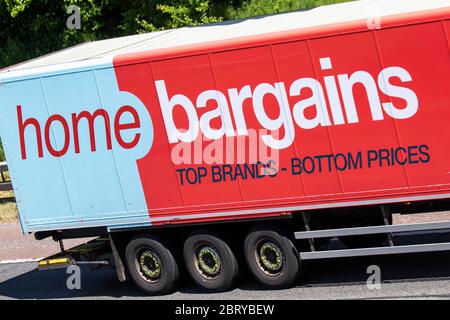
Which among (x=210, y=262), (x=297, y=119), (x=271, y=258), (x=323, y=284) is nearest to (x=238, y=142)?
(x=297, y=119)

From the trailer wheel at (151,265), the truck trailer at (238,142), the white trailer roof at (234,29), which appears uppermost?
the white trailer roof at (234,29)

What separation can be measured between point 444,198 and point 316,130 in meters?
1.68

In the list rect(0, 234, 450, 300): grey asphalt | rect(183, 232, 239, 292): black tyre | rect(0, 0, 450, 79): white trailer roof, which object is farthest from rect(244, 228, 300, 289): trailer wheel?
rect(0, 0, 450, 79): white trailer roof

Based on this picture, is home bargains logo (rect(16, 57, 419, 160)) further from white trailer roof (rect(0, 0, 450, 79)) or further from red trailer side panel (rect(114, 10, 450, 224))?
white trailer roof (rect(0, 0, 450, 79))

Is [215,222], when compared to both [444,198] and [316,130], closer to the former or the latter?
[316,130]

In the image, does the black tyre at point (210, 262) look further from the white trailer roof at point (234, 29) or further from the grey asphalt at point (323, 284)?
the white trailer roof at point (234, 29)

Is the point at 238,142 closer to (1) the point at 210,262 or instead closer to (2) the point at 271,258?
(2) the point at 271,258

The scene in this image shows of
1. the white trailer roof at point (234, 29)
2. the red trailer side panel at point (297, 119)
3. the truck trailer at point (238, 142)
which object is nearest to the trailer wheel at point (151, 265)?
the truck trailer at point (238, 142)

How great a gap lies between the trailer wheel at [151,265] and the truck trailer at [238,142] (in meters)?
0.02

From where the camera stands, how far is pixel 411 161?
33.9 feet

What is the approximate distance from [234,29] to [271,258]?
2.99m

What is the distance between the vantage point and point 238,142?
11.2 m

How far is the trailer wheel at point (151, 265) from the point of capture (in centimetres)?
1222

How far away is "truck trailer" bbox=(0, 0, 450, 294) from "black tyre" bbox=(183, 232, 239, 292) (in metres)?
0.02
